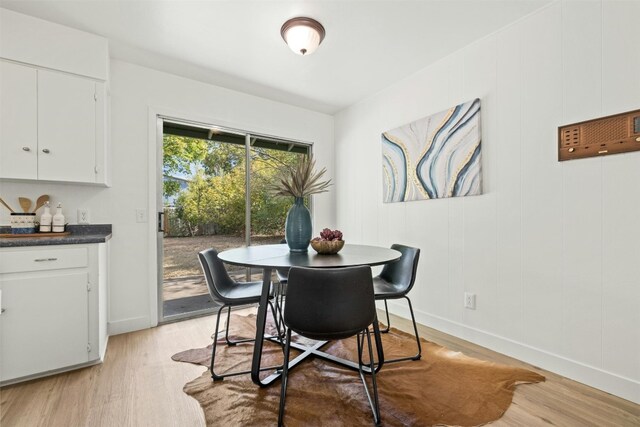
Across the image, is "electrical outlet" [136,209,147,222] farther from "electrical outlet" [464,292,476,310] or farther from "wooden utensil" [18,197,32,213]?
"electrical outlet" [464,292,476,310]

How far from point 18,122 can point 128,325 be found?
1.81 metres

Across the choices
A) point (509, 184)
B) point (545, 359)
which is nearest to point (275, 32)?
point (509, 184)

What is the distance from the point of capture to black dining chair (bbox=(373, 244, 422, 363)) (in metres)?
2.05

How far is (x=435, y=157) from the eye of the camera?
276 centimetres

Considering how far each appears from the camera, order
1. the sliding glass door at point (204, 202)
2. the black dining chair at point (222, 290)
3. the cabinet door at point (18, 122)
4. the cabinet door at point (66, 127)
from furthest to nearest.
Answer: the sliding glass door at point (204, 202), the cabinet door at point (66, 127), the cabinet door at point (18, 122), the black dining chair at point (222, 290)

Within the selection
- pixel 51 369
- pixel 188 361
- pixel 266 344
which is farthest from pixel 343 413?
pixel 51 369

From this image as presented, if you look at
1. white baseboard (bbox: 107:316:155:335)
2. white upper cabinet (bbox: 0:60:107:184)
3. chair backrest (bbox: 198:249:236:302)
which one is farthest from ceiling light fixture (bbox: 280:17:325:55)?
white baseboard (bbox: 107:316:155:335)

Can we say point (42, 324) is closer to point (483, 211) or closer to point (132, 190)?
point (132, 190)

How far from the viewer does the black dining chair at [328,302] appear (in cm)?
143

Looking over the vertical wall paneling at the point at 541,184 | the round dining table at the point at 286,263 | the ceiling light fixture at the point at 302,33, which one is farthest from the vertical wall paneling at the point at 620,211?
the ceiling light fixture at the point at 302,33

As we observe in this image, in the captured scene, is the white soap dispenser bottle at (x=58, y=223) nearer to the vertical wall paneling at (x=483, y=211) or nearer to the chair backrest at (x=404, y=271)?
the chair backrest at (x=404, y=271)

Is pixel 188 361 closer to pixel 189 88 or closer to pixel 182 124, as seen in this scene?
pixel 182 124

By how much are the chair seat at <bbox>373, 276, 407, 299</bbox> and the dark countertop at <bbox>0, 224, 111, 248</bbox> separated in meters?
1.99

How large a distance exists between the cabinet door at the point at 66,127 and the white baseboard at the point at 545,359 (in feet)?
10.5
